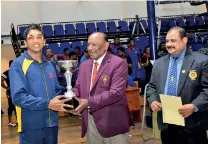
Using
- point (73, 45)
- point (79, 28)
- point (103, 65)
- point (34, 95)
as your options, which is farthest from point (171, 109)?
point (79, 28)

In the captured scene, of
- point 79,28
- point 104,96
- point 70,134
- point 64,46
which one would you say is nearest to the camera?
point 104,96

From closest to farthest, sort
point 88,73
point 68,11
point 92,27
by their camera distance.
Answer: point 88,73 < point 92,27 < point 68,11

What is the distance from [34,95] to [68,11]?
37.1ft

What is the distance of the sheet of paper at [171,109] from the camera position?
2.42m

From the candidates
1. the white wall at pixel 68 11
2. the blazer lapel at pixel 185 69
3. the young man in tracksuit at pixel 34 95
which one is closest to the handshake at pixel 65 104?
the young man in tracksuit at pixel 34 95

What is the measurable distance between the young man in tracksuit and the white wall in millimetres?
10094

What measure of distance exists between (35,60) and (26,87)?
230 millimetres

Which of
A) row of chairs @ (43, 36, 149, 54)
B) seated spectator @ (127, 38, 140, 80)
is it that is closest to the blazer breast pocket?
seated spectator @ (127, 38, 140, 80)

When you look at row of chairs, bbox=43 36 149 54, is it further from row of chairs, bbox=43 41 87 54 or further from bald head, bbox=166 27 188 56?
bald head, bbox=166 27 188 56

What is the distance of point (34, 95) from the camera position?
2.30 metres

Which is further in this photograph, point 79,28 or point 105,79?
point 79,28

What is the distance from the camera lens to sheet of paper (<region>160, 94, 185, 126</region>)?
2420 millimetres

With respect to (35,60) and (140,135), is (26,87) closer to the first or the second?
(35,60)

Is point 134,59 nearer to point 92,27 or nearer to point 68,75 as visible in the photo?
point 92,27
